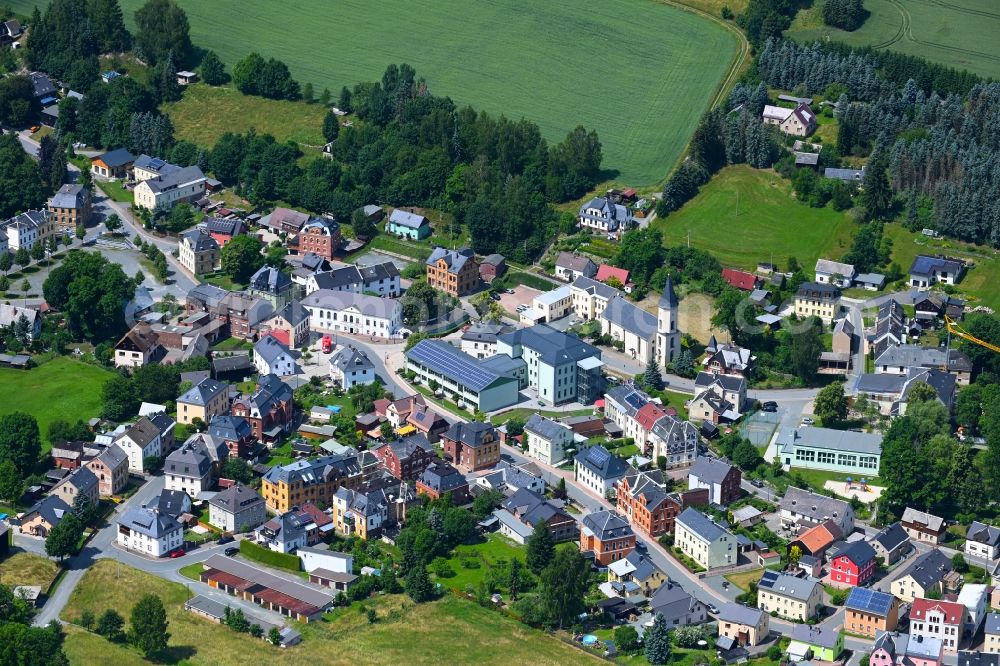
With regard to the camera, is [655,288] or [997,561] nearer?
[997,561]

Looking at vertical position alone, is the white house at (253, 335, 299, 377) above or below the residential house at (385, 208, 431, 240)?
below

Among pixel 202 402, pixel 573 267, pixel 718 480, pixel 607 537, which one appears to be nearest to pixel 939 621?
pixel 718 480

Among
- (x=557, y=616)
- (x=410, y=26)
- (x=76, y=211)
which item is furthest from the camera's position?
(x=410, y=26)

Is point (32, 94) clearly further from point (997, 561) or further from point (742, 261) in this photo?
point (997, 561)

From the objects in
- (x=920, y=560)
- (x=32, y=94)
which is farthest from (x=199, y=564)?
(x=32, y=94)

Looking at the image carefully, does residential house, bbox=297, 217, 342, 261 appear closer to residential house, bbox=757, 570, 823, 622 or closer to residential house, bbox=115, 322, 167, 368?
residential house, bbox=115, 322, 167, 368

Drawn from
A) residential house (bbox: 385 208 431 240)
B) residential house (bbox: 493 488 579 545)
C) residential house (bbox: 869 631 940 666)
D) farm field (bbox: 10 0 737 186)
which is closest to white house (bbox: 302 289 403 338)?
residential house (bbox: 385 208 431 240)
